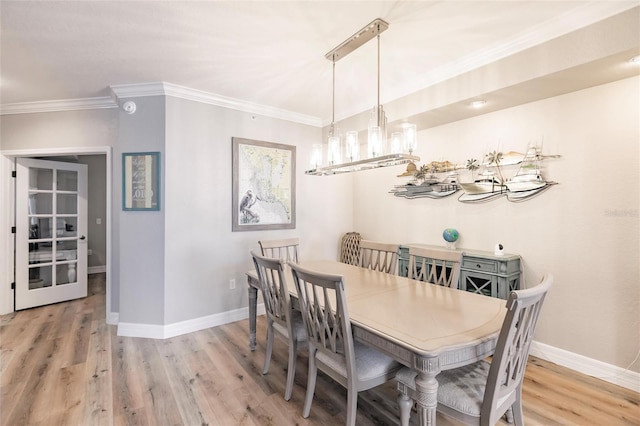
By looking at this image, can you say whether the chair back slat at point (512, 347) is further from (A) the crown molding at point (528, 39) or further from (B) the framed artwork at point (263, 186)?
(B) the framed artwork at point (263, 186)

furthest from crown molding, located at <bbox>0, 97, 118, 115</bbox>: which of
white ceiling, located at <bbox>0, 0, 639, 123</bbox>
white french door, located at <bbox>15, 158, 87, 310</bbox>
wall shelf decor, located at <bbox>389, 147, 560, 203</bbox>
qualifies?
wall shelf decor, located at <bbox>389, 147, 560, 203</bbox>

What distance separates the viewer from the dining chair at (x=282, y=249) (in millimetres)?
3170

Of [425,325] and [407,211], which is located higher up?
[407,211]

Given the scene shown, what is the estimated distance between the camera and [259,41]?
234cm

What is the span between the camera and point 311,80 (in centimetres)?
304

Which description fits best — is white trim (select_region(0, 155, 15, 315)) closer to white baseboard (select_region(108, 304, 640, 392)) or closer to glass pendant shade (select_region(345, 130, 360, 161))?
white baseboard (select_region(108, 304, 640, 392))

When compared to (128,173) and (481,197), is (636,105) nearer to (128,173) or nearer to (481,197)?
(481,197)

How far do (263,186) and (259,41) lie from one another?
70.9 inches

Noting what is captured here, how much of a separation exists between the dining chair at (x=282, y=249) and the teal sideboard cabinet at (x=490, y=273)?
1690 mm

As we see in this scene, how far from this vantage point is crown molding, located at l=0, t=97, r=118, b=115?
11.6ft

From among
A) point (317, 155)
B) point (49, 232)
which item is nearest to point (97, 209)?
point (49, 232)

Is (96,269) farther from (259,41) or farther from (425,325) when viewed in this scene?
(425,325)

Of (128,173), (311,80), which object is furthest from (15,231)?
(311,80)

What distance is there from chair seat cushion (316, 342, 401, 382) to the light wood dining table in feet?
0.63
